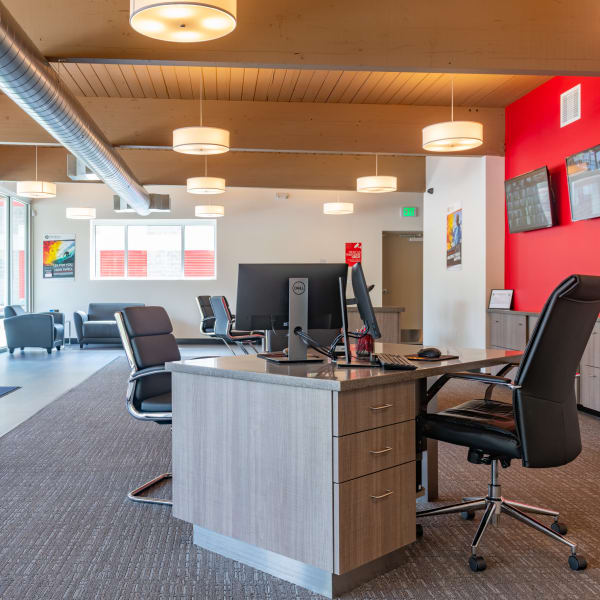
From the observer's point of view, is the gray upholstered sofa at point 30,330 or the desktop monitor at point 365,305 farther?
the gray upholstered sofa at point 30,330

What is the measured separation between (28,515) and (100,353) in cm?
893

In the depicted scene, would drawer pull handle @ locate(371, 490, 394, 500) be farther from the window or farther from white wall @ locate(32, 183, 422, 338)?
the window

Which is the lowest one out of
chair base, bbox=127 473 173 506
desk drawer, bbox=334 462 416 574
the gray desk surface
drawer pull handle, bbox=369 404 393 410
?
chair base, bbox=127 473 173 506

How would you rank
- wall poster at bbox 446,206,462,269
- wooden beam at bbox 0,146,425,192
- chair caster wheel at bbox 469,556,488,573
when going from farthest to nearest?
wooden beam at bbox 0,146,425,192, wall poster at bbox 446,206,462,269, chair caster wheel at bbox 469,556,488,573

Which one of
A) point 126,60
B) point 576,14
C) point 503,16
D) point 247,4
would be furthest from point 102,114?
point 576,14

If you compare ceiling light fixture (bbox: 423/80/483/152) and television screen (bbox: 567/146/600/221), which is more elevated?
ceiling light fixture (bbox: 423/80/483/152)

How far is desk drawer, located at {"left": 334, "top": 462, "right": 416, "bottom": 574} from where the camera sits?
2361mm

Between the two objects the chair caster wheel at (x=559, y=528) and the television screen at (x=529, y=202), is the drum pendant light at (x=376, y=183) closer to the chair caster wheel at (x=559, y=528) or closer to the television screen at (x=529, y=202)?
the television screen at (x=529, y=202)

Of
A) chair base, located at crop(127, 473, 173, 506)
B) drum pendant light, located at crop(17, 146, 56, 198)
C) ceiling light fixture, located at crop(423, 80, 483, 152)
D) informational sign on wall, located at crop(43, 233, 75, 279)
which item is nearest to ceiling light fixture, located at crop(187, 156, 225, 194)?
drum pendant light, located at crop(17, 146, 56, 198)

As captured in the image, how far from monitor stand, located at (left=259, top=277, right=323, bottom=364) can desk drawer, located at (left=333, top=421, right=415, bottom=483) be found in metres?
0.64

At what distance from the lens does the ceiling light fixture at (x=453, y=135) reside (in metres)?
6.00

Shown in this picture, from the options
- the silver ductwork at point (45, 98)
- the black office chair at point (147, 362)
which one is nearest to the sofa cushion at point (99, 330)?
the silver ductwork at point (45, 98)

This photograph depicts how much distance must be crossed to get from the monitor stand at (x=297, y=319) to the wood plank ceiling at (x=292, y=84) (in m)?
4.33

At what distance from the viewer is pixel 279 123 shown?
7.99 m
